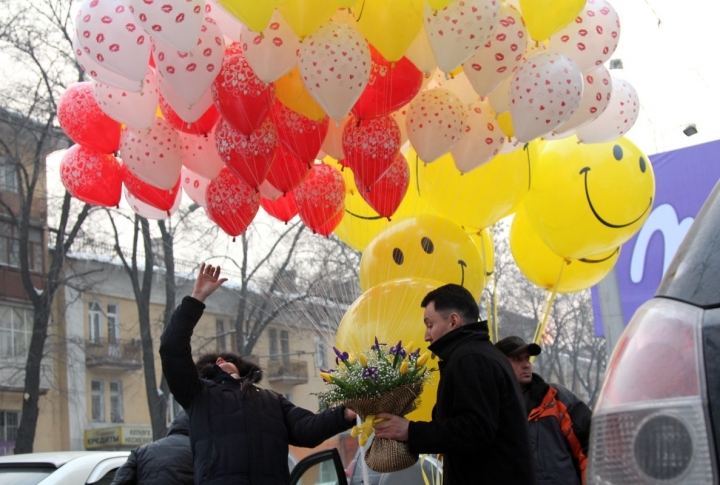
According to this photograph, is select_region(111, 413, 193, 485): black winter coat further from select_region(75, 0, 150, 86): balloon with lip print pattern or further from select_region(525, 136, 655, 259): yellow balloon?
select_region(525, 136, 655, 259): yellow balloon

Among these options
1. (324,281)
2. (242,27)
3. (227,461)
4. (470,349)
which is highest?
(242,27)

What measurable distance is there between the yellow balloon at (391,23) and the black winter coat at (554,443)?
7.46ft

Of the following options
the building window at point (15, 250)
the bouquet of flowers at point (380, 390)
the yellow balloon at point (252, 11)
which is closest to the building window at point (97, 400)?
the building window at point (15, 250)

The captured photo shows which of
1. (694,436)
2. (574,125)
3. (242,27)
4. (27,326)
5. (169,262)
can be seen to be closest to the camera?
(694,436)

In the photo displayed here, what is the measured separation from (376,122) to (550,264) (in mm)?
2797

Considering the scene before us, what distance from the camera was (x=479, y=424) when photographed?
→ 356 cm

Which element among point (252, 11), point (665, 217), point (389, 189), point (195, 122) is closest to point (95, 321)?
point (665, 217)

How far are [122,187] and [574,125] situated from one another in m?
3.41

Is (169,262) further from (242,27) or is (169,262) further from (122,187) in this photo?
(242,27)

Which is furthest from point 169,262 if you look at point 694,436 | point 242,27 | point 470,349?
point 694,436

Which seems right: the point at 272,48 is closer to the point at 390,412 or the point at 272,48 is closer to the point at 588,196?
the point at 390,412

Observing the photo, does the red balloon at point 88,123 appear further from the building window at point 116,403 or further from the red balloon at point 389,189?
the building window at point 116,403

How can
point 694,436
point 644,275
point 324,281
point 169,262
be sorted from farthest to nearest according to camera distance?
point 169,262 < point 644,275 < point 324,281 < point 694,436

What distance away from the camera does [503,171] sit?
6844 millimetres
